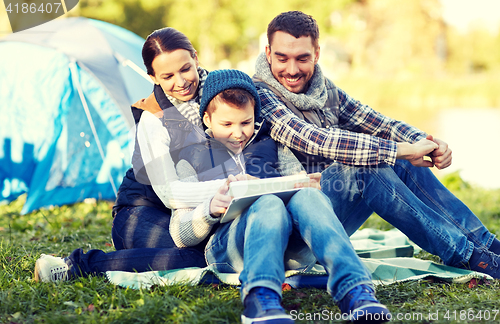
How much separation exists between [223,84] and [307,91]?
2.21 feet

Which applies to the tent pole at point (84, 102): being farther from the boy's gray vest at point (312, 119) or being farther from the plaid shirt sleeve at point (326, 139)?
the plaid shirt sleeve at point (326, 139)

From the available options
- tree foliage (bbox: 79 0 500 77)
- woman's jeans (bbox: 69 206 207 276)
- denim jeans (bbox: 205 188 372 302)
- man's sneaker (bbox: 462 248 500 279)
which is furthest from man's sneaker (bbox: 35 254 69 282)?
tree foliage (bbox: 79 0 500 77)

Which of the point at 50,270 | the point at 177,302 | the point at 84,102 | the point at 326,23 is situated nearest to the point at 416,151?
the point at 177,302

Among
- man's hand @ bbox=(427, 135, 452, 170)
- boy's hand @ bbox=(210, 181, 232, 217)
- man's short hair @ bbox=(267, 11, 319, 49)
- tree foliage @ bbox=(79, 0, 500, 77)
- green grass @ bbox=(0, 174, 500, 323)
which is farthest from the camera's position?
tree foliage @ bbox=(79, 0, 500, 77)

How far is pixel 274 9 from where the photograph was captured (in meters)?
22.7

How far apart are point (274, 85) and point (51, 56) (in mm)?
2841

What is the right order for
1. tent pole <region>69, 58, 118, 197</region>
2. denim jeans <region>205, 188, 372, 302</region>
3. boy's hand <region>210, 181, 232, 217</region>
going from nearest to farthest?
denim jeans <region>205, 188, 372, 302</region>
boy's hand <region>210, 181, 232, 217</region>
tent pole <region>69, 58, 118, 197</region>

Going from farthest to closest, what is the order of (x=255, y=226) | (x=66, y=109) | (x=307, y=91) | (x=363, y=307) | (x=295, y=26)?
(x=66, y=109) < (x=307, y=91) < (x=295, y=26) < (x=255, y=226) < (x=363, y=307)

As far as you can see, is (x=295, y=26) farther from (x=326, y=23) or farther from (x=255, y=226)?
(x=326, y=23)

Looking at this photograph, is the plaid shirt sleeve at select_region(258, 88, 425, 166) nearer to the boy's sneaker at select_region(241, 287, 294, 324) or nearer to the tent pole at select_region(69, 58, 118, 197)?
the boy's sneaker at select_region(241, 287, 294, 324)

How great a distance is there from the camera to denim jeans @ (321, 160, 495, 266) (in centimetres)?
230

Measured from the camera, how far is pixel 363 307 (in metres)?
1.65

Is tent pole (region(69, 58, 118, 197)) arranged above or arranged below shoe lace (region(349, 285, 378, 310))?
above

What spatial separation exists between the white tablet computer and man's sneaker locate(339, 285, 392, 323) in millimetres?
511
